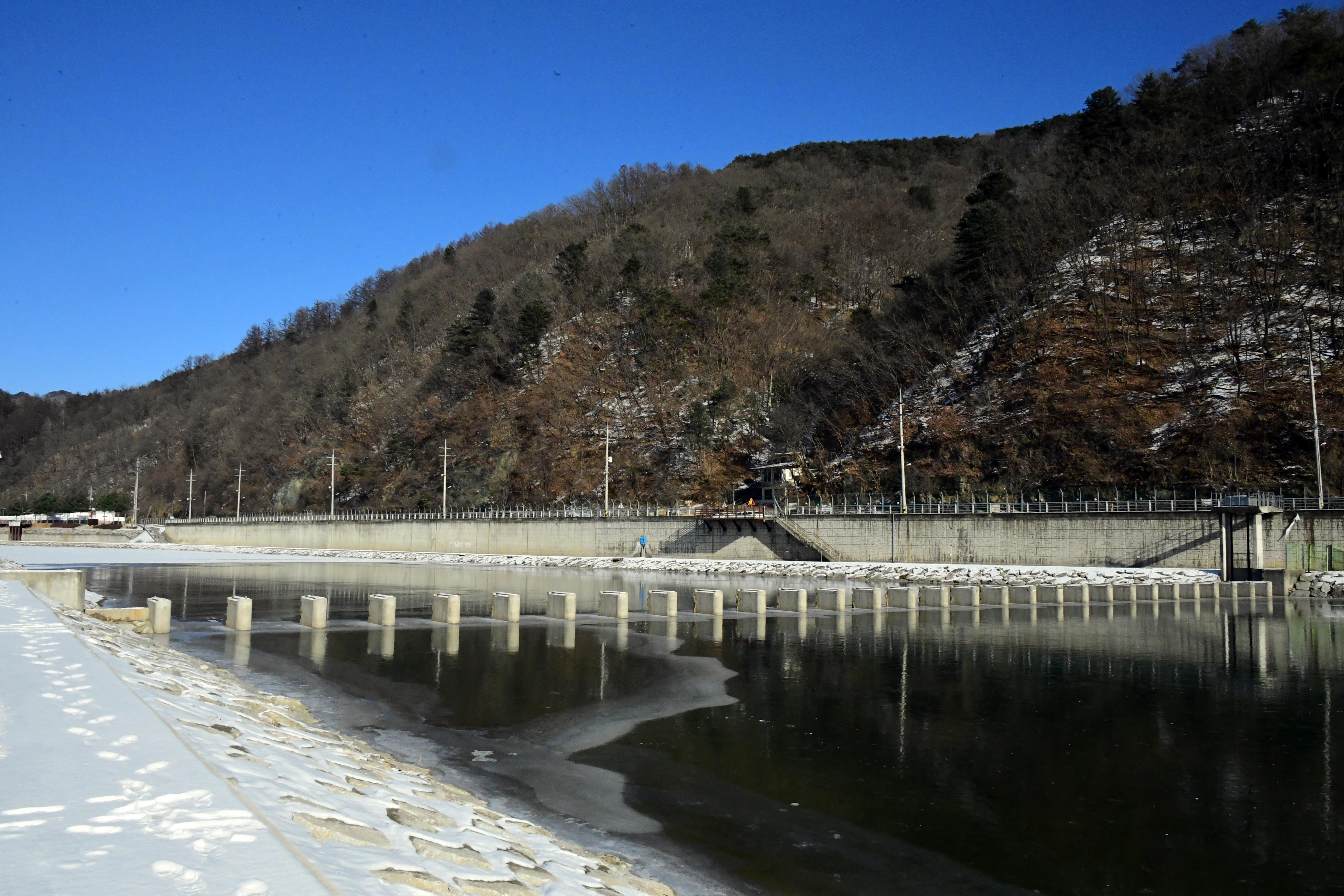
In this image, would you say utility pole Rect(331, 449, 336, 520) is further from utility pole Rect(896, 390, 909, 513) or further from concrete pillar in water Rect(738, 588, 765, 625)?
concrete pillar in water Rect(738, 588, 765, 625)

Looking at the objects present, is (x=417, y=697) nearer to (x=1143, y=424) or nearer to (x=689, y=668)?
(x=689, y=668)

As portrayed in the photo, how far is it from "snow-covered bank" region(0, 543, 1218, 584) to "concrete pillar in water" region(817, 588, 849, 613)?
13.6 metres

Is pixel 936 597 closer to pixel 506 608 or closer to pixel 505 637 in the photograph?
pixel 506 608

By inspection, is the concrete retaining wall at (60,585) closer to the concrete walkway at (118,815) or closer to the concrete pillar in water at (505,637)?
the concrete pillar in water at (505,637)

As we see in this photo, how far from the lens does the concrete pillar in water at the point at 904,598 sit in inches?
1238

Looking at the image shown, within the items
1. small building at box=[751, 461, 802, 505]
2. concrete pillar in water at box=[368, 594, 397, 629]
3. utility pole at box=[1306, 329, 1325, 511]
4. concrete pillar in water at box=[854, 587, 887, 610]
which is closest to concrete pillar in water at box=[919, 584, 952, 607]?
concrete pillar in water at box=[854, 587, 887, 610]

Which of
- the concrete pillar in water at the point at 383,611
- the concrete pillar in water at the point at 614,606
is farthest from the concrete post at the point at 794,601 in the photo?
the concrete pillar in water at the point at 383,611

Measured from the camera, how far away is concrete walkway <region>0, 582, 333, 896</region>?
4406mm

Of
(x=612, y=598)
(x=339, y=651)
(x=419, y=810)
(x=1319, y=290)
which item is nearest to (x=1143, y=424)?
(x=1319, y=290)

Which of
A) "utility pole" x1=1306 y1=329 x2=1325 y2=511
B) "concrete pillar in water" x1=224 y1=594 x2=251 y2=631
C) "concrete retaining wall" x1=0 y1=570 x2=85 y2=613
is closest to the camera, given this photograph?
"concrete retaining wall" x1=0 y1=570 x2=85 y2=613

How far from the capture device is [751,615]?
2873cm

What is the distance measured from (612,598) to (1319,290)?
58.6 meters

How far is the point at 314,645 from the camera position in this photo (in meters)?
21.5

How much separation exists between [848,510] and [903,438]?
6015 millimetres
